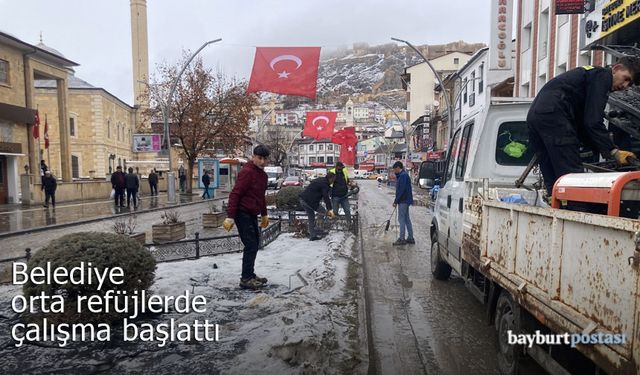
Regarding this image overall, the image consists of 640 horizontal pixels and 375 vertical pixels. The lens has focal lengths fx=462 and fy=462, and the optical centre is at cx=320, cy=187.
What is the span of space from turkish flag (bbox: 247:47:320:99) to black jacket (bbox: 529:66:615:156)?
23.8 ft

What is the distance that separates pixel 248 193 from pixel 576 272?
4.04m

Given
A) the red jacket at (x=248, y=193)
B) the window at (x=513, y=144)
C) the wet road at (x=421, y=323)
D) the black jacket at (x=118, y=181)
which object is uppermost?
the window at (x=513, y=144)

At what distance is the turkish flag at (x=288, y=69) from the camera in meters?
10.6

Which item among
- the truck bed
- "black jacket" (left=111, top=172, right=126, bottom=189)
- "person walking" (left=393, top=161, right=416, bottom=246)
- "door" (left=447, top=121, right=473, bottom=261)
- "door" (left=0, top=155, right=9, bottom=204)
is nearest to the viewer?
the truck bed

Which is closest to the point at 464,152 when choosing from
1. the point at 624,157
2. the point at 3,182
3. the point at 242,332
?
the point at 624,157

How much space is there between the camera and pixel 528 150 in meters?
5.13

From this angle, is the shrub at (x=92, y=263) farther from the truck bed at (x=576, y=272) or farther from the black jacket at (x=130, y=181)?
the black jacket at (x=130, y=181)

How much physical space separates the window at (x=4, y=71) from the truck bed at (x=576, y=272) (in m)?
28.2

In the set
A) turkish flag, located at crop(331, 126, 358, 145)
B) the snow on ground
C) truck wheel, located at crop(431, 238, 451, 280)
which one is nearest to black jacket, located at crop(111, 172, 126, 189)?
turkish flag, located at crop(331, 126, 358, 145)

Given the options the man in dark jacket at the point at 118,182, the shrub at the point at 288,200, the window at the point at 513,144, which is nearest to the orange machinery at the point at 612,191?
the window at the point at 513,144

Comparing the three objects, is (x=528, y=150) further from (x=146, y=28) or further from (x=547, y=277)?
(x=146, y=28)

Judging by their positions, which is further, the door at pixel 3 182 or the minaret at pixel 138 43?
the minaret at pixel 138 43

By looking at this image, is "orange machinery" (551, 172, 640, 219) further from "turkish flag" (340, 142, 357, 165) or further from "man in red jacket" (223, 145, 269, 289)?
"turkish flag" (340, 142, 357, 165)

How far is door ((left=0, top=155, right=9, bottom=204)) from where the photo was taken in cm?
2372
